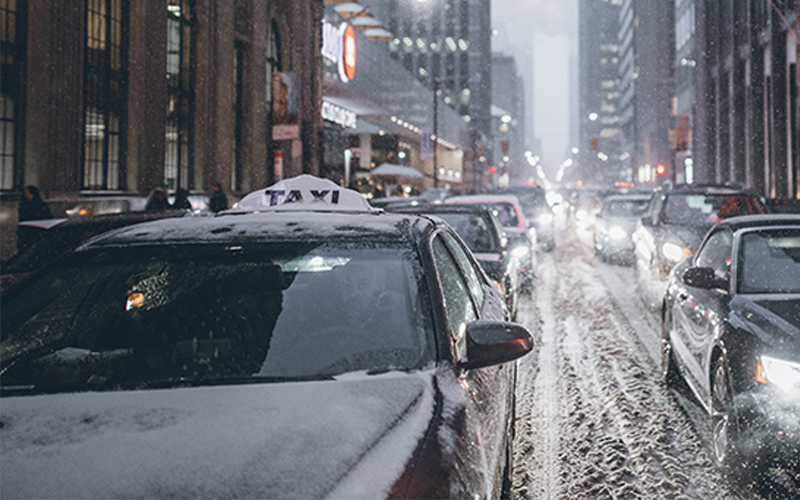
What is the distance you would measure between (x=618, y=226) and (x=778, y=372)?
1468 cm

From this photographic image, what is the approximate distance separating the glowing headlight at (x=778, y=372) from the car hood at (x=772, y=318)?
6 centimetres

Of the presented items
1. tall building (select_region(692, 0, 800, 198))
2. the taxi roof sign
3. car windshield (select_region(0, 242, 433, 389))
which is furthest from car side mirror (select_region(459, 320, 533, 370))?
tall building (select_region(692, 0, 800, 198))

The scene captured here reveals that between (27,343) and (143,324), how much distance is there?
52 cm

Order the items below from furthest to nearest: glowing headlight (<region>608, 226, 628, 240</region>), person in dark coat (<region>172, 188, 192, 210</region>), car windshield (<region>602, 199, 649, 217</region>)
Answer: car windshield (<region>602, 199, 649, 217</region>) → glowing headlight (<region>608, 226, 628, 240</region>) → person in dark coat (<region>172, 188, 192, 210</region>)

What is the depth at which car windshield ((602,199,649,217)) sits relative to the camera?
18.7 meters

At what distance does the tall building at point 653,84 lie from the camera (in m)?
85.2

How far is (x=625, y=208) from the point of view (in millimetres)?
19125

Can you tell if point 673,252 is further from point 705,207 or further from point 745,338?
point 745,338

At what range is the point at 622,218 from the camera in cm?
1833

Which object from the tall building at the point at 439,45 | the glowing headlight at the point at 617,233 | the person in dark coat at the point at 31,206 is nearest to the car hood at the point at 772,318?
the person in dark coat at the point at 31,206

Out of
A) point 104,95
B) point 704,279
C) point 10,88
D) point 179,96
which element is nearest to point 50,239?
point 704,279

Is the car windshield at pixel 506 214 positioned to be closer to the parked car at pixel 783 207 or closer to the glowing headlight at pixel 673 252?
the glowing headlight at pixel 673 252

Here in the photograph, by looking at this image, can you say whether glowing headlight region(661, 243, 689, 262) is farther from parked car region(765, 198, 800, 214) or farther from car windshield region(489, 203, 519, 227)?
parked car region(765, 198, 800, 214)

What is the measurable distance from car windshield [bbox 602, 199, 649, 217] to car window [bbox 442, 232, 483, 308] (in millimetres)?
14628
